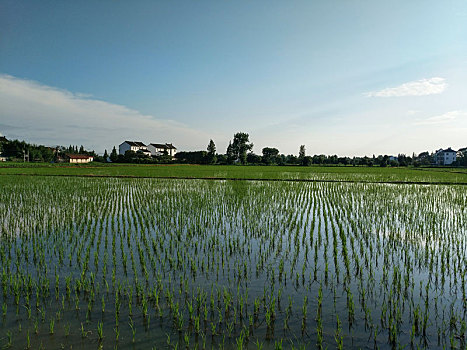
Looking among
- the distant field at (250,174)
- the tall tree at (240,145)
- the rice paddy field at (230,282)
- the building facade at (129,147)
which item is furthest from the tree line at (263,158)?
the rice paddy field at (230,282)

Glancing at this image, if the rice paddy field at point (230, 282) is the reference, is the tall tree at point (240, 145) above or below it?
above

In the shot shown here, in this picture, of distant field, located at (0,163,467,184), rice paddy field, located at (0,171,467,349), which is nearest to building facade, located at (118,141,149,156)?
distant field, located at (0,163,467,184)

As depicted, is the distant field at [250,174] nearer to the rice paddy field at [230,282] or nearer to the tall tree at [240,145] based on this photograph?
the rice paddy field at [230,282]

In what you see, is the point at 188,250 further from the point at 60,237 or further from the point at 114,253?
the point at 60,237

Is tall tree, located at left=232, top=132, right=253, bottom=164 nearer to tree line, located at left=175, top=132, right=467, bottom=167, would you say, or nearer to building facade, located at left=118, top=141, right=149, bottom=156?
tree line, located at left=175, top=132, right=467, bottom=167

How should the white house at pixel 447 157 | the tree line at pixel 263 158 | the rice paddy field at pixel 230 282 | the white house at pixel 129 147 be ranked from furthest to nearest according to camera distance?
the white house at pixel 447 157, the white house at pixel 129 147, the tree line at pixel 263 158, the rice paddy field at pixel 230 282

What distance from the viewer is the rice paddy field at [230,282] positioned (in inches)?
134

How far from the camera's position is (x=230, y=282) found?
4777 mm

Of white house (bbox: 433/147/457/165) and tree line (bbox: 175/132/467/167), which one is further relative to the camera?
white house (bbox: 433/147/457/165)

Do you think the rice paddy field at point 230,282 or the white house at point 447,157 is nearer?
the rice paddy field at point 230,282

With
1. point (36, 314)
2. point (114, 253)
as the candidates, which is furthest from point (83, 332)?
point (114, 253)

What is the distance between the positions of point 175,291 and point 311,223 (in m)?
5.88

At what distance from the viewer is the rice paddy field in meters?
3.39

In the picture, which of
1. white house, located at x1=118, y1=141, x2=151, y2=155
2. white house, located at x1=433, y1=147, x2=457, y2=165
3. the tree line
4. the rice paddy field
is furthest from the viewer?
white house, located at x1=433, y1=147, x2=457, y2=165
